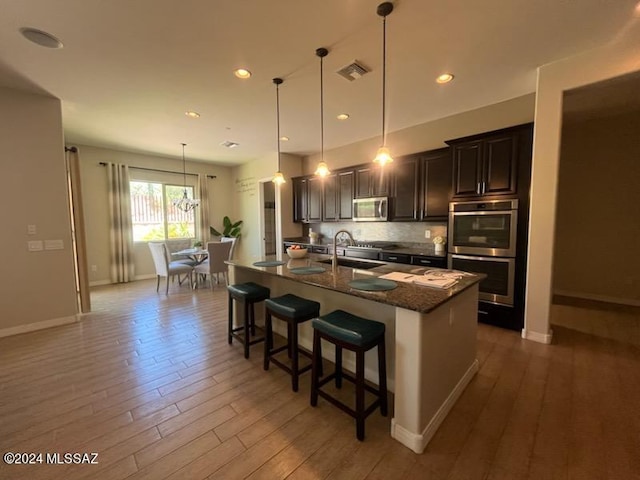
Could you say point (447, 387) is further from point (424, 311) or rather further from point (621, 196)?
point (621, 196)

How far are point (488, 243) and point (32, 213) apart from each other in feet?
18.4

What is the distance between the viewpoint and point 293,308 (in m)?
2.14

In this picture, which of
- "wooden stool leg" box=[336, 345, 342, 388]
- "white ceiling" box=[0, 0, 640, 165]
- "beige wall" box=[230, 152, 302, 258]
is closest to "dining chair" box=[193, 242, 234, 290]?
"beige wall" box=[230, 152, 302, 258]

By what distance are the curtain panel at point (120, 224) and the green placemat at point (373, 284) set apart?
5.97 metres

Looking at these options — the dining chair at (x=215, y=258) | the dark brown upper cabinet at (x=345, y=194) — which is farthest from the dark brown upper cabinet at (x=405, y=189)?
the dining chair at (x=215, y=258)

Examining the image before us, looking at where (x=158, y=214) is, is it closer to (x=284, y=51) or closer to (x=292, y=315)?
(x=284, y=51)

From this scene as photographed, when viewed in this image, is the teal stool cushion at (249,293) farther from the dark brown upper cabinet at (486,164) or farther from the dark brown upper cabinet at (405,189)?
the dark brown upper cabinet at (486,164)

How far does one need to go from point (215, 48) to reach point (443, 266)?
352 cm

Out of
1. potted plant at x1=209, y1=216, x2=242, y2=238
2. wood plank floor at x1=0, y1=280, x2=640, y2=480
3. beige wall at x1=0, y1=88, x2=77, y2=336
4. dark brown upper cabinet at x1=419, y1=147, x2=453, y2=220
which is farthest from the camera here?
potted plant at x1=209, y1=216, x2=242, y2=238

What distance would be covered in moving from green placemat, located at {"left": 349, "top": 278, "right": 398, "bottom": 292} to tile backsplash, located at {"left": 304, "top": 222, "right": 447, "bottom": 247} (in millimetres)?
2555

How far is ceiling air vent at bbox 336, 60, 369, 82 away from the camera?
8.60ft

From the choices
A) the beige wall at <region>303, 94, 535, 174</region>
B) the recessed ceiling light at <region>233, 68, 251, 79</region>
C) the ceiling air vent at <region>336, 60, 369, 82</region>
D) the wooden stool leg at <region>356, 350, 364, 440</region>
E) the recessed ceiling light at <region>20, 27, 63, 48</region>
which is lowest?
the wooden stool leg at <region>356, 350, 364, 440</region>

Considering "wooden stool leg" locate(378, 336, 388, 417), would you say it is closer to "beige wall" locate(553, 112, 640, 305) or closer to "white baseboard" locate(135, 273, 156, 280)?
"beige wall" locate(553, 112, 640, 305)

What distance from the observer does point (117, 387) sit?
7.32 ft
